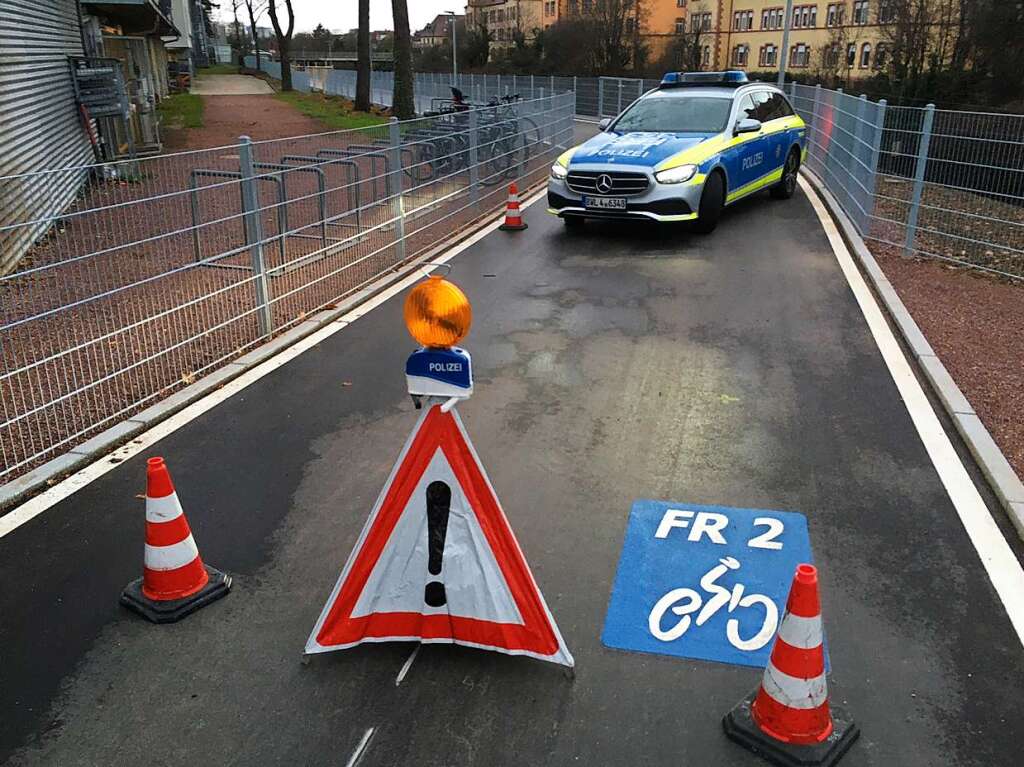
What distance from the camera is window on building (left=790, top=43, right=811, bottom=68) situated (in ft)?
196

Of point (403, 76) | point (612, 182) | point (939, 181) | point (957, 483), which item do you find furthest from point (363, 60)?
point (957, 483)

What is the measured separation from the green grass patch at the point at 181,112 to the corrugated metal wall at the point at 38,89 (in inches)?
435

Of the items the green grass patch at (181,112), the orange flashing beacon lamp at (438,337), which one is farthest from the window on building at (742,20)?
the orange flashing beacon lamp at (438,337)

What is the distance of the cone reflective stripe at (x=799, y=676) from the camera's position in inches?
114

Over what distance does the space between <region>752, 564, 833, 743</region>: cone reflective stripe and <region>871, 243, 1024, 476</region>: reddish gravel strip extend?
2820 millimetres

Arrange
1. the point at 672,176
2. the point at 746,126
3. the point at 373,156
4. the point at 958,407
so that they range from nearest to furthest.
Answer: the point at 958,407, the point at 373,156, the point at 672,176, the point at 746,126

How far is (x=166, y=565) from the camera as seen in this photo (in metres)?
3.75

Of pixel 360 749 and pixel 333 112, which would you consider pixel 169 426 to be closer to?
pixel 360 749

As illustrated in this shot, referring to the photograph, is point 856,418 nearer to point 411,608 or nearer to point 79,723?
point 411,608

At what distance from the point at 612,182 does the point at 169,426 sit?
6.97m

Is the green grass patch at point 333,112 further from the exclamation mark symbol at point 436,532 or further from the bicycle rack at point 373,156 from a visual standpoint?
the exclamation mark symbol at point 436,532

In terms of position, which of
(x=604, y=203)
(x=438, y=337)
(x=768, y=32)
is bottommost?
(x=604, y=203)

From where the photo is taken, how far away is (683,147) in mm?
11047

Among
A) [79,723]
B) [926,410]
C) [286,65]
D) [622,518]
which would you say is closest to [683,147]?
[926,410]
